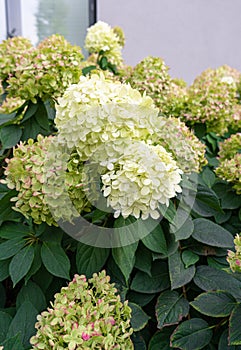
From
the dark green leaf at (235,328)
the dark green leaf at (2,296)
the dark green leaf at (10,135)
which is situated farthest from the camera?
the dark green leaf at (10,135)

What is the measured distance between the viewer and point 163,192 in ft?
2.51

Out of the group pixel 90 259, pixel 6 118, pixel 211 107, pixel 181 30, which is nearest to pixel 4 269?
pixel 90 259

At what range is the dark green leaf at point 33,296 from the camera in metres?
0.87

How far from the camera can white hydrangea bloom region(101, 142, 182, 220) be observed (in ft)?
2.43

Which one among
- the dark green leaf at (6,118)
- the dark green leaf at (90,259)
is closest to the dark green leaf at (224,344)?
the dark green leaf at (90,259)

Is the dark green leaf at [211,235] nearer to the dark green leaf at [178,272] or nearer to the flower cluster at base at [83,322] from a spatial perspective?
the dark green leaf at [178,272]

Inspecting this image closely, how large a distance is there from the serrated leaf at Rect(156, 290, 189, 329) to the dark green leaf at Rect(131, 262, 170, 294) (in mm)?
19

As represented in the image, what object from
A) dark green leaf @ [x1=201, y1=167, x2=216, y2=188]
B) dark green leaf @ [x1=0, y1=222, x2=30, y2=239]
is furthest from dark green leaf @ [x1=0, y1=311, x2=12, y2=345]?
dark green leaf @ [x1=201, y1=167, x2=216, y2=188]

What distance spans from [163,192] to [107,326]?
232 mm

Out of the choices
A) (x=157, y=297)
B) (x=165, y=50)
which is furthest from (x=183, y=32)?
(x=157, y=297)

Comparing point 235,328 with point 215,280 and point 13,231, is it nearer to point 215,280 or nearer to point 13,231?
point 215,280

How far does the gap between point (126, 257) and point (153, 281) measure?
14cm

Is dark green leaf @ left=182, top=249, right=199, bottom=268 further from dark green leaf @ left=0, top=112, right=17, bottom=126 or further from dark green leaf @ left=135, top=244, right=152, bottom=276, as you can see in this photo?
→ dark green leaf @ left=0, top=112, right=17, bottom=126

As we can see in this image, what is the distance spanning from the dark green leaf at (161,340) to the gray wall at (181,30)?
309 cm
